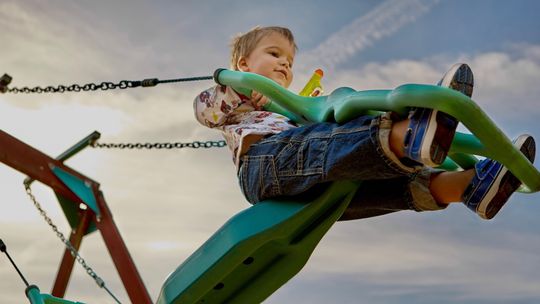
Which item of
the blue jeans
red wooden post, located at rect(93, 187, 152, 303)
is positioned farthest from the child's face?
red wooden post, located at rect(93, 187, 152, 303)

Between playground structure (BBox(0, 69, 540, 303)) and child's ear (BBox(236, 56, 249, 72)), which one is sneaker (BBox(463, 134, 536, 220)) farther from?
child's ear (BBox(236, 56, 249, 72))

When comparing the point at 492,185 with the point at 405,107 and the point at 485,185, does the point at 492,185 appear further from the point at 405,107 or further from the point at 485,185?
the point at 405,107

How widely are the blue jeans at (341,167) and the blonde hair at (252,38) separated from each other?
0.55 m

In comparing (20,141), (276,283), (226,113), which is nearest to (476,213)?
(276,283)

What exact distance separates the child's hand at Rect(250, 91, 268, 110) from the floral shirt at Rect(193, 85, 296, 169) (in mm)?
22

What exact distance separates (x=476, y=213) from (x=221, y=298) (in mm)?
1042

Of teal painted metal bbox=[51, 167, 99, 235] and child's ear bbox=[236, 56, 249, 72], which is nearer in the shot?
child's ear bbox=[236, 56, 249, 72]

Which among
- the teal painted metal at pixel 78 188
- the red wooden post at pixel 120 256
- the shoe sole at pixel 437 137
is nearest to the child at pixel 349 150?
the shoe sole at pixel 437 137

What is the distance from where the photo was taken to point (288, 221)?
9.20 feet

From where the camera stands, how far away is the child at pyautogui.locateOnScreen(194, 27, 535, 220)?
2.42 metres

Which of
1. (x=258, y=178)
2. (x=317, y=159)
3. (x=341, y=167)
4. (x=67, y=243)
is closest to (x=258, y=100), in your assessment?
(x=258, y=178)

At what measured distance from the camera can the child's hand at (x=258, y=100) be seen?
3.06 metres

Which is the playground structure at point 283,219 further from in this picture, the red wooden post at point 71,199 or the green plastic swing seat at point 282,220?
the red wooden post at point 71,199

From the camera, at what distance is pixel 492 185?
2727 mm
